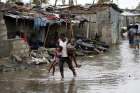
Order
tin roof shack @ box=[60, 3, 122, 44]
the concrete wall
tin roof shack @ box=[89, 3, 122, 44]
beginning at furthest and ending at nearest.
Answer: tin roof shack @ box=[89, 3, 122, 44] → tin roof shack @ box=[60, 3, 122, 44] → the concrete wall

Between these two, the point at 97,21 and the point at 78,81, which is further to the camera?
the point at 97,21

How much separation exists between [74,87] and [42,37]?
14136 millimetres

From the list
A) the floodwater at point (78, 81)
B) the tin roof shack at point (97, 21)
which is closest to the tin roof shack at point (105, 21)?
the tin roof shack at point (97, 21)

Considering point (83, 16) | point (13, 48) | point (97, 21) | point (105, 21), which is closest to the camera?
point (13, 48)

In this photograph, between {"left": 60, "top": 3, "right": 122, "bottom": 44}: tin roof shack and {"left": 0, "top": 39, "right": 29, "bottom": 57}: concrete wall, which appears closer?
{"left": 0, "top": 39, "right": 29, "bottom": 57}: concrete wall

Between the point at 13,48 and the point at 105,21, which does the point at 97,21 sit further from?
the point at 13,48

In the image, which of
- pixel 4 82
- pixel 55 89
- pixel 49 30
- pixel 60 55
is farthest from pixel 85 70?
pixel 49 30

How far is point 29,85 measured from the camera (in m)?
15.2

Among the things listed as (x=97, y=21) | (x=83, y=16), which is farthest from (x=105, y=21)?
(x=83, y=16)

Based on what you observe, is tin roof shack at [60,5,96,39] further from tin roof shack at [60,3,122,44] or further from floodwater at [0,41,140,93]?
floodwater at [0,41,140,93]

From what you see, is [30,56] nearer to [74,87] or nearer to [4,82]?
[4,82]

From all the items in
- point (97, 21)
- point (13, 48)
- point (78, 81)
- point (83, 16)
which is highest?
point (83, 16)

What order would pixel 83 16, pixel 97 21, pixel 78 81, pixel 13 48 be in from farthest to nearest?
1. pixel 97 21
2. pixel 83 16
3. pixel 13 48
4. pixel 78 81

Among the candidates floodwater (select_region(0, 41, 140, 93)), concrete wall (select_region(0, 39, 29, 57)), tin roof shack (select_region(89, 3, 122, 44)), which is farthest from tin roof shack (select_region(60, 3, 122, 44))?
floodwater (select_region(0, 41, 140, 93))
